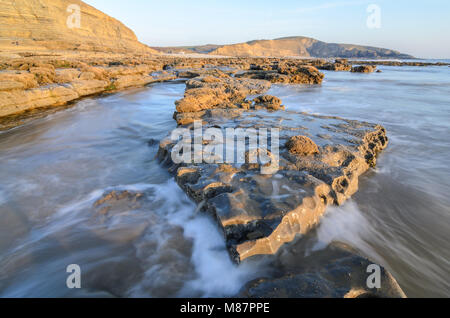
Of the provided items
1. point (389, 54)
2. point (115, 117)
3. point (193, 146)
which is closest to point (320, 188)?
point (193, 146)

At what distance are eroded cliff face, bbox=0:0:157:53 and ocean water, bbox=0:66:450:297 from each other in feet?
100

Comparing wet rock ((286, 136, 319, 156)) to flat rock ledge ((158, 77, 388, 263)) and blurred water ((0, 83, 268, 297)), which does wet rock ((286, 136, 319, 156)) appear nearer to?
flat rock ledge ((158, 77, 388, 263))

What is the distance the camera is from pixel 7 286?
2.04 metres

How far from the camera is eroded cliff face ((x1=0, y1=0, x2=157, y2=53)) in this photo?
1163 inches

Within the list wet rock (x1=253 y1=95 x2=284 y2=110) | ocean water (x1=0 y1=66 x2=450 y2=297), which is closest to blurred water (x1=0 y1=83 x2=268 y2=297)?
ocean water (x1=0 y1=66 x2=450 y2=297)

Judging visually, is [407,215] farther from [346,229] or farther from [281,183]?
[281,183]

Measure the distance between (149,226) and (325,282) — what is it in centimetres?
209

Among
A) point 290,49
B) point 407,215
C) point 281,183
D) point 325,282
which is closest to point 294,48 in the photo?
point 290,49

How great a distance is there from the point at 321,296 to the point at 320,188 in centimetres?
146

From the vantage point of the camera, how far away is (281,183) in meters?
2.76

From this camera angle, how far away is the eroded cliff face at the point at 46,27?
29531 mm

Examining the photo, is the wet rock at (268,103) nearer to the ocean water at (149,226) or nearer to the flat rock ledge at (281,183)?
the flat rock ledge at (281,183)

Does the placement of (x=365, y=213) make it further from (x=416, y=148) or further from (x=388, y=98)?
(x=388, y=98)
